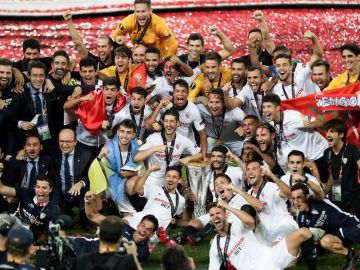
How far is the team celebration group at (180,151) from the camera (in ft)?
41.5

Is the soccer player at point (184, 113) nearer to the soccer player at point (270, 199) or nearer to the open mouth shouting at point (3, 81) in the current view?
the soccer player at point (270, 199)

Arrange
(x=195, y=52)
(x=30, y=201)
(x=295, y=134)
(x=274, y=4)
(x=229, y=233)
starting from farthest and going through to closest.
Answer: (x=274, y=4) < (x=195, y=52) < (x=295, y=134) < (x=30, y=201) < (x=229, y=233)

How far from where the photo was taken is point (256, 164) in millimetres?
13016

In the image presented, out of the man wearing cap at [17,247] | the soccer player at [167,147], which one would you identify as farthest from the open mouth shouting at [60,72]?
the man wearing cap at [17,247]

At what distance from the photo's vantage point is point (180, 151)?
45.9 ft

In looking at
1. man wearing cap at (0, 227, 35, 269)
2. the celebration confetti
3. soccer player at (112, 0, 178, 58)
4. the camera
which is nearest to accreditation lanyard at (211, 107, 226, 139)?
soccer player at (112, 0, 178, 58)

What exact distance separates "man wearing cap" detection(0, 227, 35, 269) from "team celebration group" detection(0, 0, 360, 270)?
199 cm

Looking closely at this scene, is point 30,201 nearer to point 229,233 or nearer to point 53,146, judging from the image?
point 53,146

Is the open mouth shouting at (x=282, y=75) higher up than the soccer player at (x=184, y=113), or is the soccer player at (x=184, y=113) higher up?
the open mouth shouting at (x=282, y=75)

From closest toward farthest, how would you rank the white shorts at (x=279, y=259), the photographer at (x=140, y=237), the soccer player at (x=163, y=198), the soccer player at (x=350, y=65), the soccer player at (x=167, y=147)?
the photographer at (x=140, y=237)
the white shorts at (x=279, y=259)
the soccer player at (x=163, y=198)
the soccer player at (x=167, y=147)
the soccer player at (x=350, y=65)

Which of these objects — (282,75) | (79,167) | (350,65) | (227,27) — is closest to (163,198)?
(79,167)

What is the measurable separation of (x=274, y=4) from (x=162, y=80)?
Result: 16.9 feet

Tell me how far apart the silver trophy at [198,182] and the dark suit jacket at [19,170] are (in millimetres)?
1360

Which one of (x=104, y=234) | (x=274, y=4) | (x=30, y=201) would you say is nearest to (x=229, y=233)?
(x=30, y=201)
